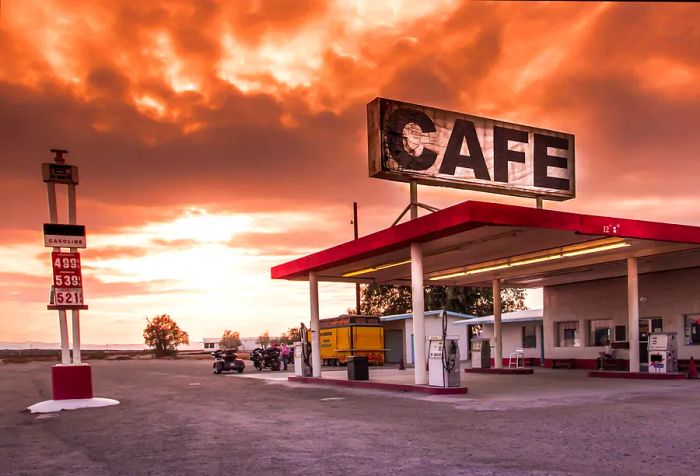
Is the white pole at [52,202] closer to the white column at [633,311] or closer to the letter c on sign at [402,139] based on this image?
the letter c on sign at [402,139]

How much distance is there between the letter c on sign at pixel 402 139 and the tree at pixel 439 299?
42326 millimetres

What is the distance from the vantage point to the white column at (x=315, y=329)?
2584 cm

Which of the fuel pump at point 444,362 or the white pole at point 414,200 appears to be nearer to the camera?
the fuel pump at point 444,362

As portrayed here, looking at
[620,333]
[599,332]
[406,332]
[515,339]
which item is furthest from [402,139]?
[406,332]

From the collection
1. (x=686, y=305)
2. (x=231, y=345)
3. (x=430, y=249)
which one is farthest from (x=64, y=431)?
(x=231, y=345)

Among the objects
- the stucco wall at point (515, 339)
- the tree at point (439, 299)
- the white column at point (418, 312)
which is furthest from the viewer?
the tree at point (439, 299)

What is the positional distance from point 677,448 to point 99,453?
8.39 metres

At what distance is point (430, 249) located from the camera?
21.2 metres

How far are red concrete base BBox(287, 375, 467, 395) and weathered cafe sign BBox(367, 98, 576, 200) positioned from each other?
7.06 meters

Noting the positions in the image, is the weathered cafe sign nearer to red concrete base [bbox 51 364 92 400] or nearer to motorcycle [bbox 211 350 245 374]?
red concrete base [bbox 51 364 92 400]

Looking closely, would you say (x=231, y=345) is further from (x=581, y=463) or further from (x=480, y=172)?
(x=581, y=463)

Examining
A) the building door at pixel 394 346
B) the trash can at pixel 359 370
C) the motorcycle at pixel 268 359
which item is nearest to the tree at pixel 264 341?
the building door at pixel 394 346

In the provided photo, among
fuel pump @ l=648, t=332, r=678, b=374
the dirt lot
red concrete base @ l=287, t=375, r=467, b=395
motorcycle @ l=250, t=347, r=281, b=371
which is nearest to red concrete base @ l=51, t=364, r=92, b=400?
the dirt lot

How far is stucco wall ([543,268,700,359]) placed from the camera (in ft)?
87.2
